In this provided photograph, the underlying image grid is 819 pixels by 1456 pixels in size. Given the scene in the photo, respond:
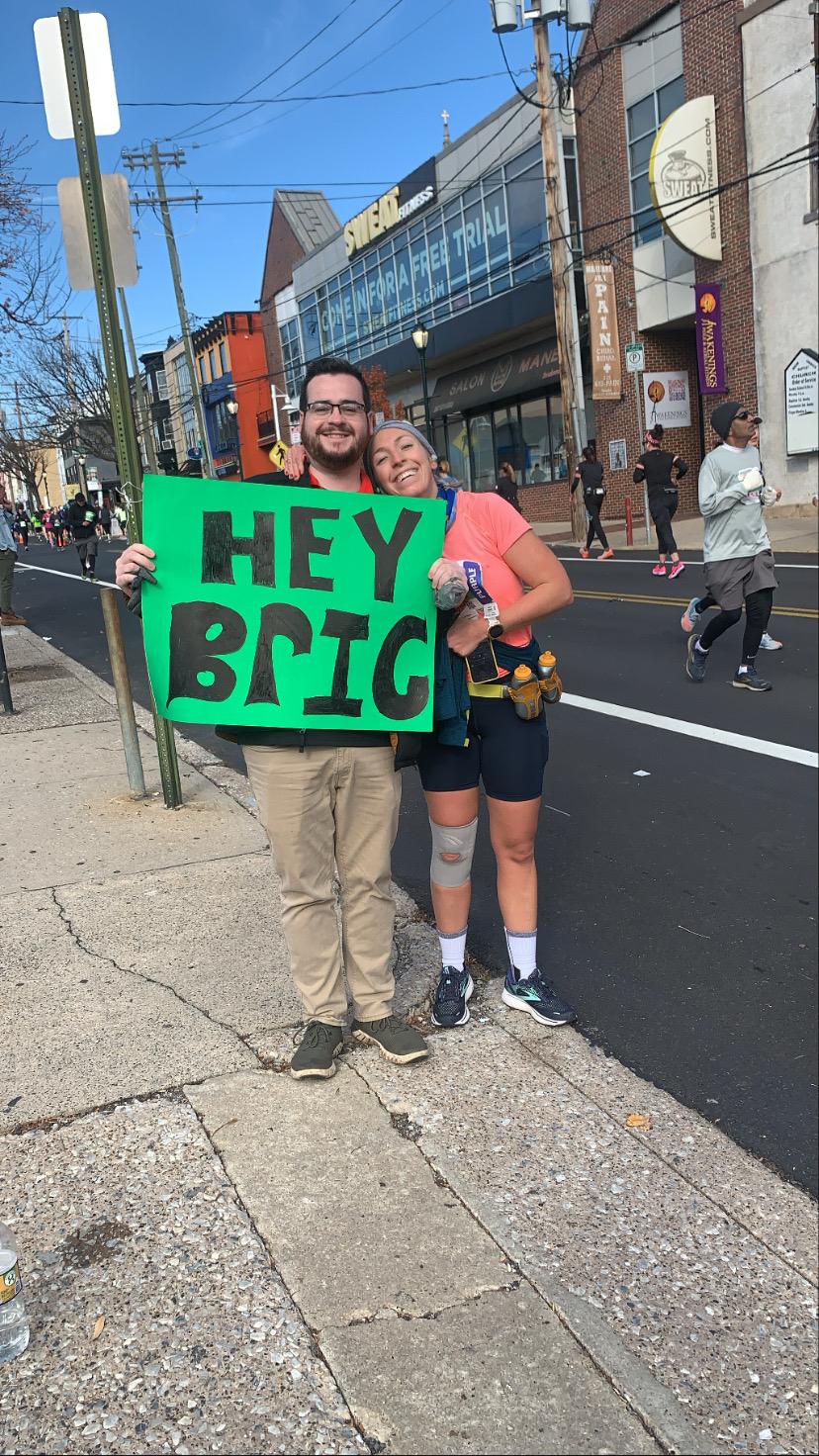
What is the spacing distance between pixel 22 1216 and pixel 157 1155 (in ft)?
1.12

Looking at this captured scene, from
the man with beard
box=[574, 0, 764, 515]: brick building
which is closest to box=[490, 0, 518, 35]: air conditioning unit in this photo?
box=[574, 0, 764, 515]: brick building

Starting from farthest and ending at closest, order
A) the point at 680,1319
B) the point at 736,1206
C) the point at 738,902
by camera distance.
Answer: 1. the point at 738,902
2. the point at 736,1206
3. the point at 680,1319

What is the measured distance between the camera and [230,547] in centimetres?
295

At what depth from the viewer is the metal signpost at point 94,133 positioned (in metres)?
5.00

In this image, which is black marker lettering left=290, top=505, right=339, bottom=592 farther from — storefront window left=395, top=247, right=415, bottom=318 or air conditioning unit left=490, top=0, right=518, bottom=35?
storefront window left=395, top=247, right=415, bottom=318

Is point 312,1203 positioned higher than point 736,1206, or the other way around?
point 312,1203

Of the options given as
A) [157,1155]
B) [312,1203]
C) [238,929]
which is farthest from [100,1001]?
[312,1203]

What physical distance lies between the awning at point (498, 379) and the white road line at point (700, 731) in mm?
21486

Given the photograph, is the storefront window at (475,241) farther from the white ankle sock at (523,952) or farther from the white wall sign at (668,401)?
the white ankle sock at (523,952)

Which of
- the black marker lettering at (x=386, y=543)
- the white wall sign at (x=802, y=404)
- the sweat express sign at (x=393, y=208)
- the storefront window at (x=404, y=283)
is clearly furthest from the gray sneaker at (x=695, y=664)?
the storefront window at (x=404, y=283)

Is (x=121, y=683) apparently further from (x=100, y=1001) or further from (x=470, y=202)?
(x=470, y=202)

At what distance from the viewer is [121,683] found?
5699 millimetres

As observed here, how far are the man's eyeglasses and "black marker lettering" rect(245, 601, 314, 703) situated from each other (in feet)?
1.71

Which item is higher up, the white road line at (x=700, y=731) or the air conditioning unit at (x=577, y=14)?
the air conditioning unit at (x=577, y=14)
